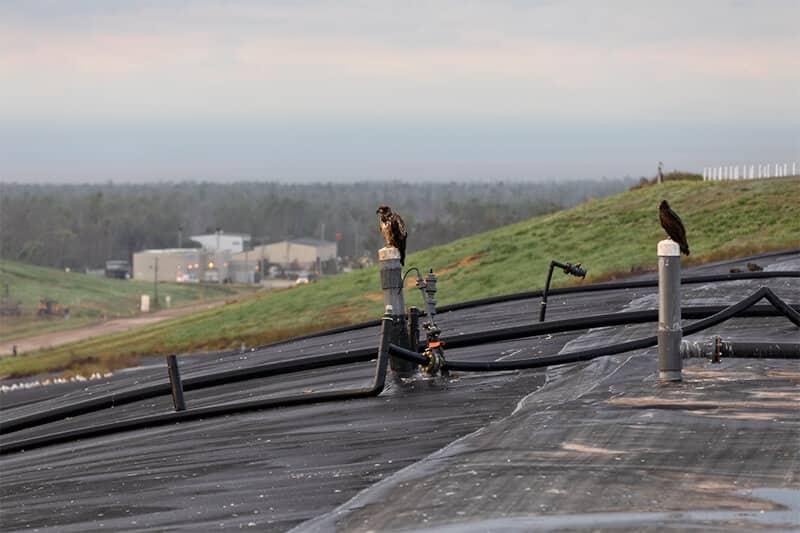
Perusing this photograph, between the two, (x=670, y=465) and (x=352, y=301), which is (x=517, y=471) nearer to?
(x=670, y=465)

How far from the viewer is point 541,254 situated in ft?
216

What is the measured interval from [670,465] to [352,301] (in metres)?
54.6

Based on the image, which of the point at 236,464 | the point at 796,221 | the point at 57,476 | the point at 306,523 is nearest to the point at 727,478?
the point at 306,523

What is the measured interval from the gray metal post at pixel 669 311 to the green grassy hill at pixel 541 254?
107 feet

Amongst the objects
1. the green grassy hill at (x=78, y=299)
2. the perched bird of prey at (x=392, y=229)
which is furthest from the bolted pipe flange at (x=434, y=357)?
the green grassy hill at (x=78, y=299)

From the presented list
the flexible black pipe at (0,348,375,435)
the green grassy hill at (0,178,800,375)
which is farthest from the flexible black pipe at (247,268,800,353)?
the green grassy hill at (0,178,800,375)

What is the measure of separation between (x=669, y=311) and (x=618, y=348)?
6.18 feet

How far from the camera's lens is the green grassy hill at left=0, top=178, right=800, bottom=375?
181 feet

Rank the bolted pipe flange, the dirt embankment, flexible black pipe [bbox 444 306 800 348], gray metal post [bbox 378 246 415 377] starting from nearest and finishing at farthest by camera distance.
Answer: gray metal post [bbox 378 246 415 377]
the bolted pipe flange
flexible black pipe [bbox 444 306 800 348]
the dirt embankment

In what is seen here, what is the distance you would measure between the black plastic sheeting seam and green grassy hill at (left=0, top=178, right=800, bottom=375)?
30684 millimetres

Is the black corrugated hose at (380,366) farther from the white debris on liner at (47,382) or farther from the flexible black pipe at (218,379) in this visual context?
the white debris on liner at (47,382)

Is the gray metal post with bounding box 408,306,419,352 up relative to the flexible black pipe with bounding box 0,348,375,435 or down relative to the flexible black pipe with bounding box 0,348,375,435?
up

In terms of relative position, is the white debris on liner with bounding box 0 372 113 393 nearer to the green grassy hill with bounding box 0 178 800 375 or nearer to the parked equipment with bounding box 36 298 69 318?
the green grassy hill with bounding box 0 178 800 375

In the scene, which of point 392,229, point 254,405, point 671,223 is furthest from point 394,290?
point 671,223
